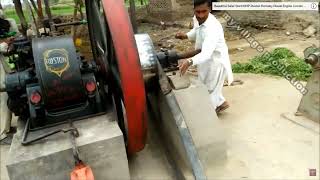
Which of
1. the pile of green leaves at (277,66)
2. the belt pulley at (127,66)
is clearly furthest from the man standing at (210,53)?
the pile of green leaves at (277,66)

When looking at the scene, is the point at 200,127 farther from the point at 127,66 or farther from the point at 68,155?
the point at 68,155

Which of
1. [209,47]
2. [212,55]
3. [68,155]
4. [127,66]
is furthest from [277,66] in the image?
[68,155]

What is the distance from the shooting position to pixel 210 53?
11.6 feet

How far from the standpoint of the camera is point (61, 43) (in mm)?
3029

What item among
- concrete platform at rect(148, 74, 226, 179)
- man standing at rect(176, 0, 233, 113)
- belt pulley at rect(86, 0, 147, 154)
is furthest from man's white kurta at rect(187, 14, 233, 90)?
belt pulley at rect(86, 0, 147, 154)

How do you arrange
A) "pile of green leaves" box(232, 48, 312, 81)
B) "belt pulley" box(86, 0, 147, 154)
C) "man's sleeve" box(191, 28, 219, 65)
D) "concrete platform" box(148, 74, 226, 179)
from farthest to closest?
"pile of green leaves" box(232, 48, 312, 81) → "man's sleeve" box(191, 28, 219, 65) → "concrete platform" box(148, 74, 226, 179) → "belt pulley" box(86, 0, 147, 154)

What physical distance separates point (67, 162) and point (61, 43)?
3.18 feet

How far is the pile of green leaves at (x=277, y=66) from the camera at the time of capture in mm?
5262

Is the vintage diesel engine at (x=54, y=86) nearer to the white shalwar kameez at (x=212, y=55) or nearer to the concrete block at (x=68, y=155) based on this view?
the concrete block at (x=68, y=155)

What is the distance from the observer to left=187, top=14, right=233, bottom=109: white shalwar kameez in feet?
11.7

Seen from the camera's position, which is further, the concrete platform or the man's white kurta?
the man's white kurta

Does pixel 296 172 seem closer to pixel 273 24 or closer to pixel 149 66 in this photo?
pixel 149 66

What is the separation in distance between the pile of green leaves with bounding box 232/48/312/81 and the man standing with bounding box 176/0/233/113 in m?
1.69

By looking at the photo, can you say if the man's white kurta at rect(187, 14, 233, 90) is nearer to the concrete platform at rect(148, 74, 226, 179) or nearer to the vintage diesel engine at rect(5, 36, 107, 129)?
the concrete platform at rect(148, 74, 226, 179)
